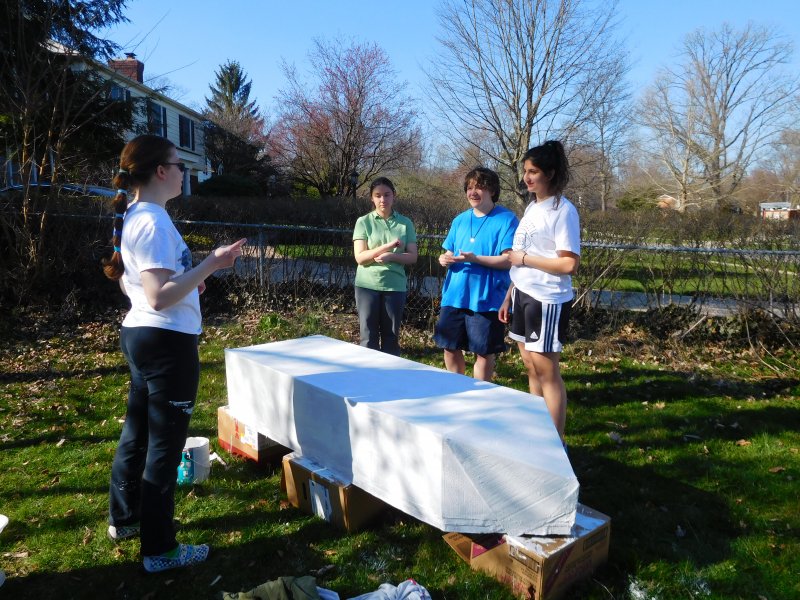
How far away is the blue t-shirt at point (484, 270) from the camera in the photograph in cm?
379

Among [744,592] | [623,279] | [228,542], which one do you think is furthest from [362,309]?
[623,279]

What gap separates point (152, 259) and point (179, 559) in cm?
138

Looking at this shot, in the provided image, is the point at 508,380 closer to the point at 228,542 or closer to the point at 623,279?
the point at 623,279

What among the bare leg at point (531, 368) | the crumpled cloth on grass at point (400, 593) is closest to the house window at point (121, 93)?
the bare leg at point (531, 368)

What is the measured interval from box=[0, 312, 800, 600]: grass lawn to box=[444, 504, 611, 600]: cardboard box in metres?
0.06

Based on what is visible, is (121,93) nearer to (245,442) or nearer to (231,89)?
(245,442)

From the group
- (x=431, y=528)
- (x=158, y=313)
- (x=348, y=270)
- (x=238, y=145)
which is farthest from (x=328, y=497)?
(x=238, y=145)

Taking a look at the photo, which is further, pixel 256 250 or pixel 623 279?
pixel 256 250

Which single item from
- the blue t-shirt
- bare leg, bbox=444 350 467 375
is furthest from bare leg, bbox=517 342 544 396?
bare leg, bbox=444 350 467 375

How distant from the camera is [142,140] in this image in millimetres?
2408

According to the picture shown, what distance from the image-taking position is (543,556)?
2271 millimetres

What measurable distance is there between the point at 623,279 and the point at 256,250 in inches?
194

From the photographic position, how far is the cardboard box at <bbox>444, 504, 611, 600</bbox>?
2305 millimetres

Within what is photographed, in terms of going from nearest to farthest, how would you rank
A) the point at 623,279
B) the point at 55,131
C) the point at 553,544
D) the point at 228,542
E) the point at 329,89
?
the point at 553,544 → the point at 228,542 → the point at 623,279 → the point at 55,131 → the point at 329,89
